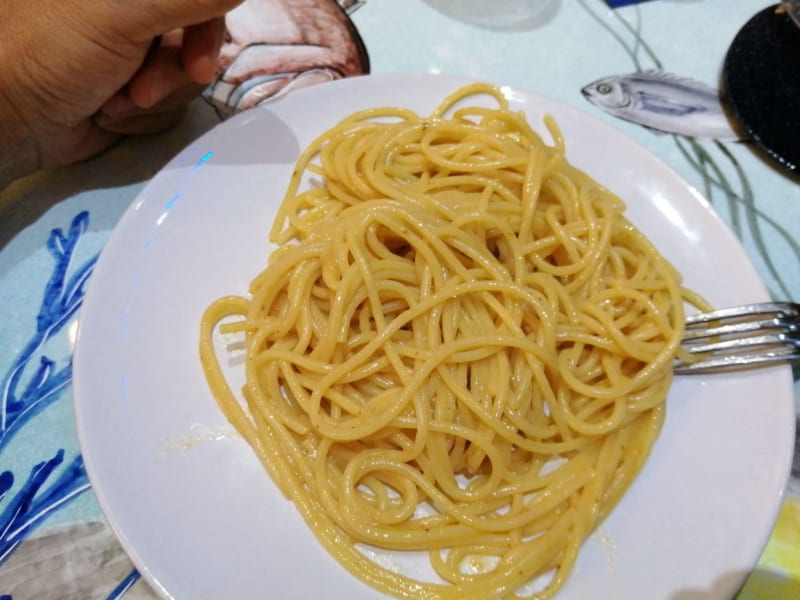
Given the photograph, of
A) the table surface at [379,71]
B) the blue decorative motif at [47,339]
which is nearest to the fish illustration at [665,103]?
the table surface at [379,71]

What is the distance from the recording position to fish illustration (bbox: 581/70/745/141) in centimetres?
232

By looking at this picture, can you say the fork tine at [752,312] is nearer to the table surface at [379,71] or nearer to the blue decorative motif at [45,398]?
the table surface at [379,71]

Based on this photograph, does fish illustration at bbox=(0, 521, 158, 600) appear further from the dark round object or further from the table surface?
the dark round object

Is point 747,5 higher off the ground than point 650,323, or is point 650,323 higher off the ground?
point 747,5

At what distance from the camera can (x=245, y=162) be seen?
5.73ft

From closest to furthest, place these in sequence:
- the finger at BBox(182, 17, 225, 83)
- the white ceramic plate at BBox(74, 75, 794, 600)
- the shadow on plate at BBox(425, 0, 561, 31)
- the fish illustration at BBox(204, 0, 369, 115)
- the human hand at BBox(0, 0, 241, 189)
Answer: the white ceramic plate at BBox(74, 75, 794, 600) → the human hand at BBox(0, 0, 241, 189) → the finger at BBox(182, 17, 225, 83) → the fish illustration at BBox(204, 0, 369, 115) → the shadow on plate at BBox(425, 0, 561, 31)

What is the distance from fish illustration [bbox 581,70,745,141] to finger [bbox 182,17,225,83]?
4.47 ft

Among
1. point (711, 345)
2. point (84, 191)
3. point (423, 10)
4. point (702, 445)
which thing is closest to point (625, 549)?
point (702, 445)

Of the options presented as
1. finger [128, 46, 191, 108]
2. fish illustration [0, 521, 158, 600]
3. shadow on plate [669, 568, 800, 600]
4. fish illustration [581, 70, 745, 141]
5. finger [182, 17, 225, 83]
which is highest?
finger [182, 17, 225, 83]

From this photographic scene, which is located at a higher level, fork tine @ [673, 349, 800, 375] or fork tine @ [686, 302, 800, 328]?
fork tine @ [686, 302, 800, 328]

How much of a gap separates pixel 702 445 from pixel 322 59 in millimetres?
1730

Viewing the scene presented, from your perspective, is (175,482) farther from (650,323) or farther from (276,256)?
(650,323)

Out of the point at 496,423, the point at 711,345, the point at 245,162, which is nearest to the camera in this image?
the point at 496,423

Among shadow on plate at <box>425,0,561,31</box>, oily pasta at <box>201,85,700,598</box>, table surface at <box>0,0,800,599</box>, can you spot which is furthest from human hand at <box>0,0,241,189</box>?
shadow on plate at <box>425,0,561,31</box>
